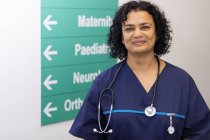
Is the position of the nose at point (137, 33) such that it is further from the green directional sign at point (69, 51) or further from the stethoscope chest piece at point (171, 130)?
the green directional sign at point (69, 51)

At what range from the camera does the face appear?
1.28m

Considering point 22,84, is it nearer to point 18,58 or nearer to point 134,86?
point 18,58

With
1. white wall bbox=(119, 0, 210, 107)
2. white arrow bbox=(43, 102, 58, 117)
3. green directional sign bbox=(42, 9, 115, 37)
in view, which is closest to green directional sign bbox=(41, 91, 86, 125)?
white arrow bbox=(43, 102, 58, 117)

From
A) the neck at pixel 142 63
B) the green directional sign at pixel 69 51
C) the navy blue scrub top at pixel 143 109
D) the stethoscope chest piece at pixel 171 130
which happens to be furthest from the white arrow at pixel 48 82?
the stethoscope chest piece at pixel 171 130

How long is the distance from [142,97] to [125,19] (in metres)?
0.34

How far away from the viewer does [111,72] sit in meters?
1.38

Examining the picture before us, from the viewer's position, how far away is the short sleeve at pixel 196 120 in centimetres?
131

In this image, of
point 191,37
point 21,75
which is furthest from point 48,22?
point 191,37

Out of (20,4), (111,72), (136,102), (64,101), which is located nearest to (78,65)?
(64,101)

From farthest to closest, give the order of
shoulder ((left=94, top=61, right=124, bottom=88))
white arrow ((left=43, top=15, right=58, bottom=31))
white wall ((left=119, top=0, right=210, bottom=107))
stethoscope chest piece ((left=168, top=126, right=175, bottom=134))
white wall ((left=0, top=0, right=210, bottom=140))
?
1. white wall ((left=119, top=0, right=210, bottom=107))
2. white arrow ((left=43, top=15, right=58, bottom=31))
3. white wall ((left=0, top=0, right=210, bottom=140))
4. shoulder ((left=94, top=61, right=124, bottom=88))
5. stethoscope chest piece ((left=168, top=126, right=175, bottom=134))

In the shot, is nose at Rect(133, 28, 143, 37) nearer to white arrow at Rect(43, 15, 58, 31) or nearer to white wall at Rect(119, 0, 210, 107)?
white arrow at Rect(43, 15, 58, 31)

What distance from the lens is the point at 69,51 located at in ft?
6.44

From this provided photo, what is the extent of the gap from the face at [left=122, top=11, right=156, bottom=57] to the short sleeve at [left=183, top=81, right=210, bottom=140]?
28 centimetres

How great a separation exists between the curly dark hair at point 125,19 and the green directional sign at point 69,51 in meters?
0.53
